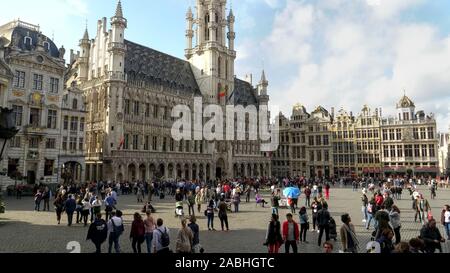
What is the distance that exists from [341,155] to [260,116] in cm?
2201

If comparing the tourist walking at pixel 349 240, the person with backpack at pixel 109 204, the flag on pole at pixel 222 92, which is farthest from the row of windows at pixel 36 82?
the tourist walking at pixel 349 240

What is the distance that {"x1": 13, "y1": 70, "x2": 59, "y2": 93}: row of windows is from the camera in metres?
34.7

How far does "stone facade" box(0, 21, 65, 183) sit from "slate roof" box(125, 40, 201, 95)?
1648 centimetres

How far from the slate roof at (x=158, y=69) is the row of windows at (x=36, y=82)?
1594 cm

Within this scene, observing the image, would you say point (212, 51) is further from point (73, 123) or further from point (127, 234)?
point (127, 234)

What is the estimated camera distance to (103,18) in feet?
175

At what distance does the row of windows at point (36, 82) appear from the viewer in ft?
114

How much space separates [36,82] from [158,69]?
27.2 metres

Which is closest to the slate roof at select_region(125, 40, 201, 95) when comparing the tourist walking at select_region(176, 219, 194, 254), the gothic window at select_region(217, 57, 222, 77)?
the gothic window at select_region(217, 57, 222, 77)

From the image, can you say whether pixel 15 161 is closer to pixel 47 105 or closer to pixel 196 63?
pixel 47 105

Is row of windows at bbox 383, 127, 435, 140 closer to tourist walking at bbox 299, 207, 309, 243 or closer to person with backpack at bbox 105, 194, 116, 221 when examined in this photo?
tourist walking at bbox 299, 207, 309, 243

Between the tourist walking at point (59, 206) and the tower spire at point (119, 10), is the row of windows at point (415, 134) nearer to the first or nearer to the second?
the tower spire at point (119, 10)

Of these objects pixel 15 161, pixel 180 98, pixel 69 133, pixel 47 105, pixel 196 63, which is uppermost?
pixel 196 63
